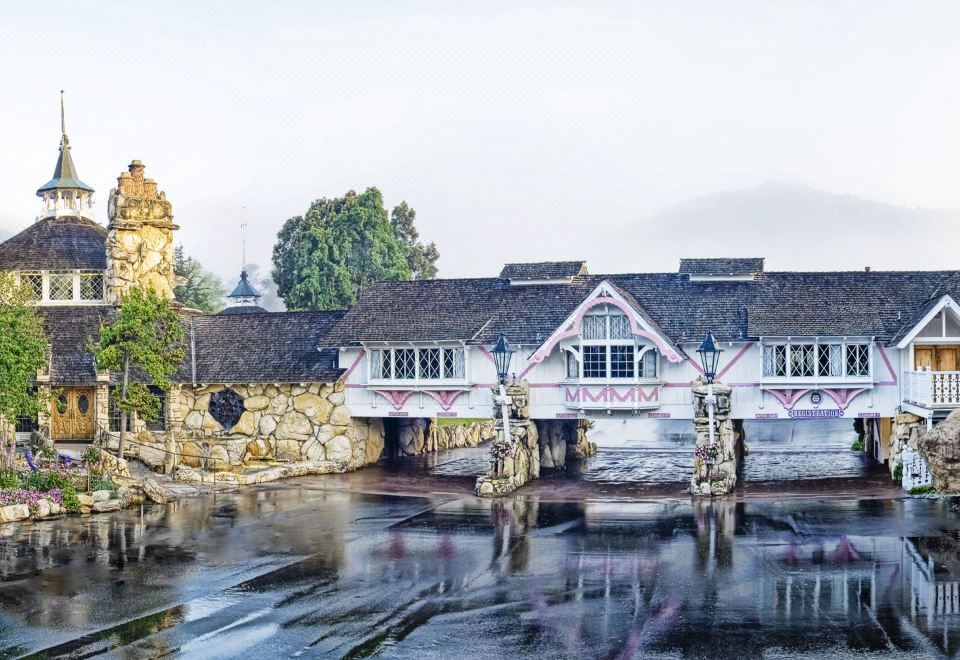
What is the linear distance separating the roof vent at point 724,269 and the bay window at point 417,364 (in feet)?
26.9

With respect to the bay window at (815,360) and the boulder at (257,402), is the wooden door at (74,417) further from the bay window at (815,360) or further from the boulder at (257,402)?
the bay window at (815,360)

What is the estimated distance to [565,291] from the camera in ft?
118

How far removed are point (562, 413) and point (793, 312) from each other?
25.8 feet

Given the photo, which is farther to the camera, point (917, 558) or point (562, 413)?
point (562, 413)

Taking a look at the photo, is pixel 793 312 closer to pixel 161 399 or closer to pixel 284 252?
pixel 161 399

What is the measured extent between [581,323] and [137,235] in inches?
724

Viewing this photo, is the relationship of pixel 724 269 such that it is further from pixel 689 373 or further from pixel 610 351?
pixel 610 351

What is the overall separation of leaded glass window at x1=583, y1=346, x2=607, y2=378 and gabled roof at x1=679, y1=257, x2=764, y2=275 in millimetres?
4632

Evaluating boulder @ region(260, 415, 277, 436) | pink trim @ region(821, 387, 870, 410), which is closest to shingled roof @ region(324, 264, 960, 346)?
pink trim @ region(821, 387, 870, 410)

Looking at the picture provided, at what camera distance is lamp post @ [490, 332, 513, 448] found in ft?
105

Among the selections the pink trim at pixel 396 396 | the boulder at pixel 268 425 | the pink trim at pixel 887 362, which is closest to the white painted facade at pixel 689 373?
the pink trim at pixel 887 362

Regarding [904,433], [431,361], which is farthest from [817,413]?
[431,361]

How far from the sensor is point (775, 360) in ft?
107

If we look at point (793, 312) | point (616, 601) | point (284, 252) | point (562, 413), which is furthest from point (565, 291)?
point (284, 252)
